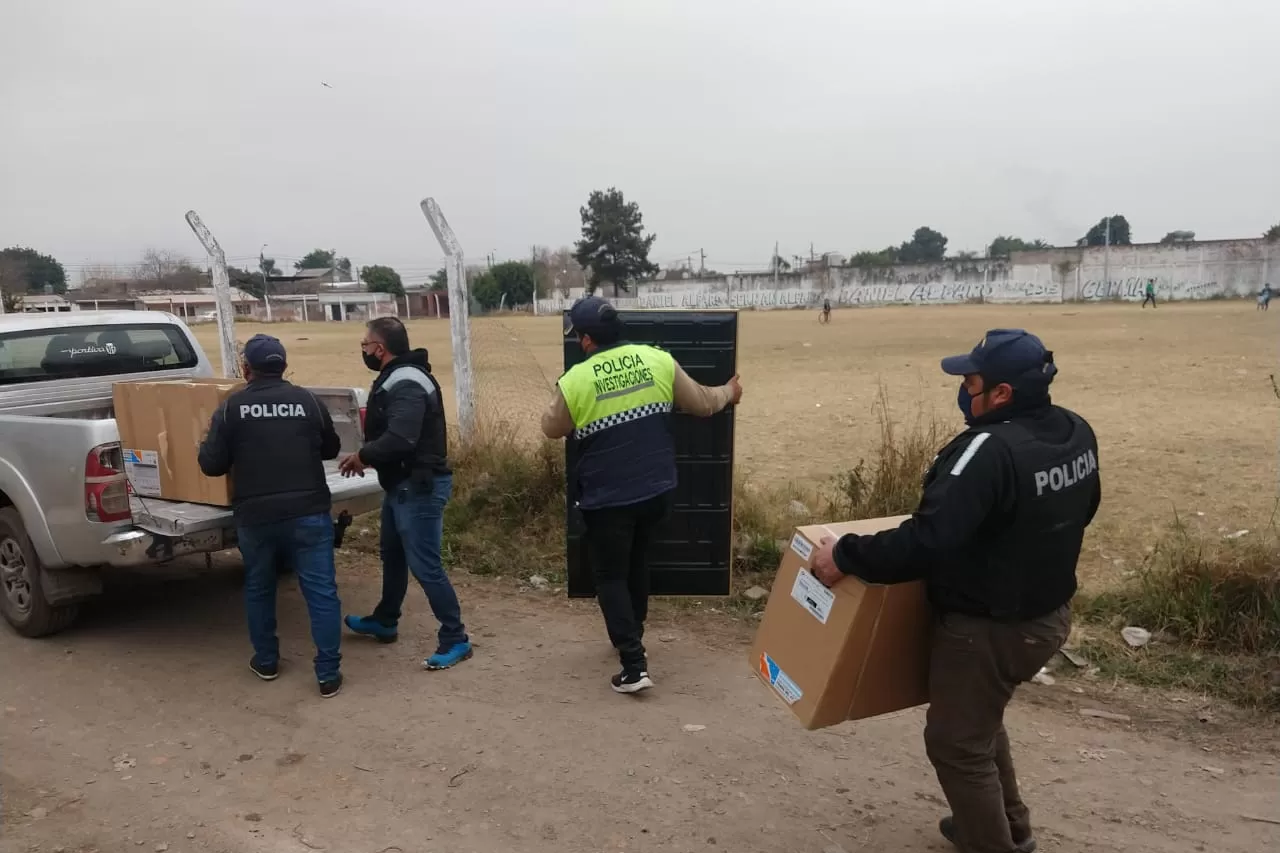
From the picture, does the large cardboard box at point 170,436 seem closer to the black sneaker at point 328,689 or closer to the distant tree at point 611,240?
the black sneaker at point 328,689

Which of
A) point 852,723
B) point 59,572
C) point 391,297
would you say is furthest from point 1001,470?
point 391,297

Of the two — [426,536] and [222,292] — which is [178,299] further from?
[426,536]

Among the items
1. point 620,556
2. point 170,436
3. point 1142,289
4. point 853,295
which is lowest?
point 620,556

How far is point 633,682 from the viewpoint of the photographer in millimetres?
3912

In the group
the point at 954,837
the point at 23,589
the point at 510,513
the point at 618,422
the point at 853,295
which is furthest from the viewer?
the point at 853,295

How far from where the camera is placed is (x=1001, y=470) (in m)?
2.24

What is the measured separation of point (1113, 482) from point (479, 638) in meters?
5.61

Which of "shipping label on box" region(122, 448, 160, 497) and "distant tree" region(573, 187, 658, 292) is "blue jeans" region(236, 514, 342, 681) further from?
"distant tree" region(573, 187, 658, 292)

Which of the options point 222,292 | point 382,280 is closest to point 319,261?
point 382,280

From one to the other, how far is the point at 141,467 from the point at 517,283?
70002 millimetres

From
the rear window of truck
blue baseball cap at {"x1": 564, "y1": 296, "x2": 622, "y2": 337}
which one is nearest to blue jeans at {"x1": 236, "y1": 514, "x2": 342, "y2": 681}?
blue baseball cap at {"x1": 564, "y1": 296, "x2": 622, "y2": 337}

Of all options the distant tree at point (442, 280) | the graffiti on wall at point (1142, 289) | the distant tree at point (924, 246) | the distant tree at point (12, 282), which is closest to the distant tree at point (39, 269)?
the distant tree at point (12, 282)

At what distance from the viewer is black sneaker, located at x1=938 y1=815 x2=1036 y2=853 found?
2.72 m

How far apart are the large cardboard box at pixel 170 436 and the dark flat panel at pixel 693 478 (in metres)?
1.75
